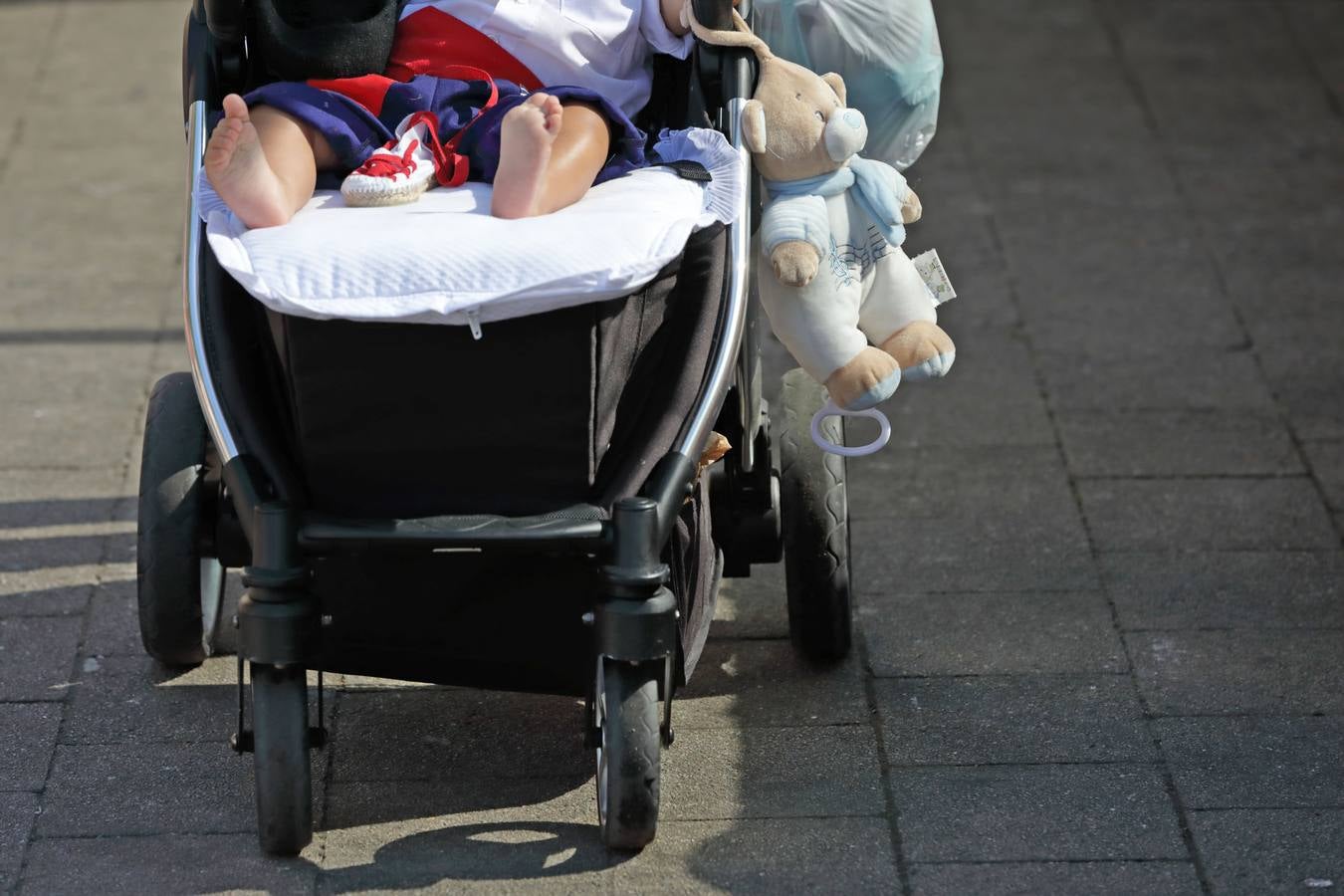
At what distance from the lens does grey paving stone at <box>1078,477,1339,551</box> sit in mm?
4570

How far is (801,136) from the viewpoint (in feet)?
11.3

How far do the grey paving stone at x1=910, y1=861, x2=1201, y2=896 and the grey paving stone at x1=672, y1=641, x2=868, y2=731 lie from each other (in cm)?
58

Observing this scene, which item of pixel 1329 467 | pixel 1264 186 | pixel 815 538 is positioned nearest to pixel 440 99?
pixel 815 538

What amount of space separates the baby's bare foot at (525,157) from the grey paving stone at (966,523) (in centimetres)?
154

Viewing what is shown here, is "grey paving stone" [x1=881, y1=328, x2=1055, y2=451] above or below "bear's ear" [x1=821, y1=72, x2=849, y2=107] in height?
below

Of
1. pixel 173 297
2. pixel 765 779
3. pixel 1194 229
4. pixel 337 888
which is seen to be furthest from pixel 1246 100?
pixel 337 888

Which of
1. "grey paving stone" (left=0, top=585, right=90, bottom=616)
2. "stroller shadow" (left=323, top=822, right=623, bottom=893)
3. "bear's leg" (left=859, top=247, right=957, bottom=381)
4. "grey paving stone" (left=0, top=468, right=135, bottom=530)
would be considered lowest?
"grey paving stone" (left=0, top=468, right=135, bottom=530)

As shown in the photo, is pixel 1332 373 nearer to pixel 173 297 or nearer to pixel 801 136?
pixel 801 136

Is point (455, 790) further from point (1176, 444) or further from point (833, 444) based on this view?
point (1176, 444)

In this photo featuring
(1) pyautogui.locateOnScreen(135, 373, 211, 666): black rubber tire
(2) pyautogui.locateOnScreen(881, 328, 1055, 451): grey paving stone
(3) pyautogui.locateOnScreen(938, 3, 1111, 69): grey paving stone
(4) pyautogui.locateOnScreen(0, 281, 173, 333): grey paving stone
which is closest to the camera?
(1) pyautogui.locateOnScreen(135, 373, 211, 666): black rubber tire

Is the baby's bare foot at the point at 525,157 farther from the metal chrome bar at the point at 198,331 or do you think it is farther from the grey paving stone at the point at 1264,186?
the grey paving stone at the point at 1264,186

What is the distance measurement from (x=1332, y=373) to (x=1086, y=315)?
76cm

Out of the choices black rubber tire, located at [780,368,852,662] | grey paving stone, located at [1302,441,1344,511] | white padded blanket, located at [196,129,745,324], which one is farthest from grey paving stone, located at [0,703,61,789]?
grey paving stone, located at [1302,441,1344,511]

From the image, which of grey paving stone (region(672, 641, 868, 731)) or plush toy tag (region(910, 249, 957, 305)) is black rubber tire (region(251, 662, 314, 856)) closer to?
grey paving stone (region(672, 641, 868, 731))
